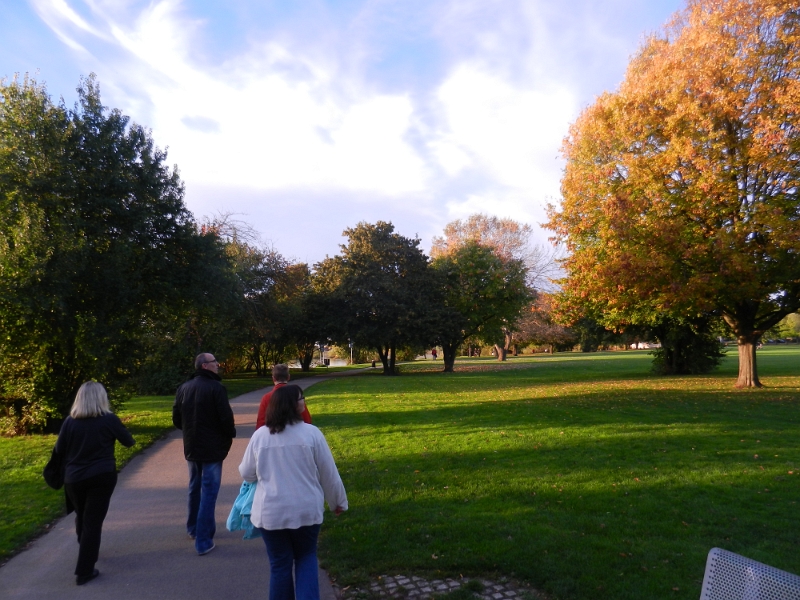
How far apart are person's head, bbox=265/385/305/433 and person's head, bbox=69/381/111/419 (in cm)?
225

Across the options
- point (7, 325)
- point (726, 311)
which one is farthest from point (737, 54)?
point (7, 325)

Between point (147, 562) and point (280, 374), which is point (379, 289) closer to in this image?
point (280, 374)

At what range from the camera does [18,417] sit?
41.3 ft

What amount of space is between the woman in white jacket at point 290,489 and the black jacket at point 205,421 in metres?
1.94

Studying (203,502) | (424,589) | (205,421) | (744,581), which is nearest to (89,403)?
(205,421)

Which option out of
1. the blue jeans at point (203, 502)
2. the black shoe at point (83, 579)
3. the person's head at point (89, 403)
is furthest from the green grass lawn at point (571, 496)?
the person's head at point (89, 403)

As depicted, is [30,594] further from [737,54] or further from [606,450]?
[737,54]

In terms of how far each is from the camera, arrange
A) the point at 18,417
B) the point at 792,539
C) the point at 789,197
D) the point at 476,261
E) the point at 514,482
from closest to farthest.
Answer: the point at 792,539 → the point at 514,482 → the point at 18,417 → the point at 789,197 → the point at 476,261

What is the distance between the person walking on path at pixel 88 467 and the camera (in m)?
5.05

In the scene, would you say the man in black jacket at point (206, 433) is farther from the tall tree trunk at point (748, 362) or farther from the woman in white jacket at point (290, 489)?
the tall tree trunk at point (748, 362)

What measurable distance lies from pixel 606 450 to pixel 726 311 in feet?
46.1

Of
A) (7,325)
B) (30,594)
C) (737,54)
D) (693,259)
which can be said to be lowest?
(30,594)

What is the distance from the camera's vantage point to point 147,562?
5.46m

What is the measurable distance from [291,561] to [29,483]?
6.64 m
